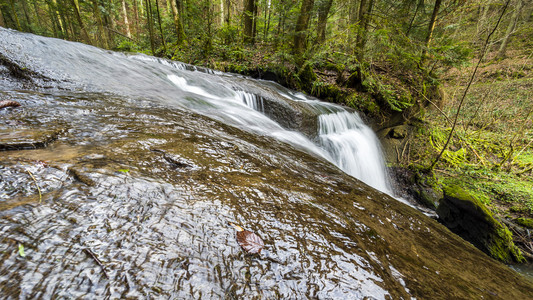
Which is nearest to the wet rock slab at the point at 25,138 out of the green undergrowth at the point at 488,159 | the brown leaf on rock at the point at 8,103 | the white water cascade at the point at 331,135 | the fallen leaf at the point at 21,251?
the brown leaf on rock at the point at 8,103

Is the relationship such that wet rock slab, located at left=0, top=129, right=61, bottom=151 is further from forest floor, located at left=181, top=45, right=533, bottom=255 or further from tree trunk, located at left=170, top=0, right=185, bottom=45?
tree trunk, located at left=170, top=0, right=185, bottom=45

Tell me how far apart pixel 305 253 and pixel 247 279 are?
39 cm

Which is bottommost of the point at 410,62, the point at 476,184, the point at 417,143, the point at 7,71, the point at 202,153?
the point at 476,184

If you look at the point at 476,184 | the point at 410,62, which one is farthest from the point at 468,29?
the point at 476,184

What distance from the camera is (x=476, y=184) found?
5855 mm

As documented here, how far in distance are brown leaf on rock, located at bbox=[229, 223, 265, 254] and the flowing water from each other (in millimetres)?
37

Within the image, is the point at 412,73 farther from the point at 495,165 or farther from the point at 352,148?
the point at 352,148

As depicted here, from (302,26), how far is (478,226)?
8029mm

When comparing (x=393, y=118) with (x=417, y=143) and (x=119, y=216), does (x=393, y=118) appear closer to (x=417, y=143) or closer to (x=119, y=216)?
(x=417, y=143)

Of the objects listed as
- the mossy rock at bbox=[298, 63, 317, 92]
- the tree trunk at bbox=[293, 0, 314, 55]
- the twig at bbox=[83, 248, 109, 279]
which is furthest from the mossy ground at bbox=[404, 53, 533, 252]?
the twig at bbox=[83, 248, 109, 279]

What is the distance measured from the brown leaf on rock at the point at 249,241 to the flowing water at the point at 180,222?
0.04 m

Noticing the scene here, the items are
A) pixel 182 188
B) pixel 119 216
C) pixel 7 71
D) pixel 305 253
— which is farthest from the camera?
pixel 7 71

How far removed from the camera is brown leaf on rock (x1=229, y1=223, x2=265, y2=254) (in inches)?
46.1

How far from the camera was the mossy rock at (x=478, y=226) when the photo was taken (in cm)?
367
